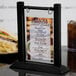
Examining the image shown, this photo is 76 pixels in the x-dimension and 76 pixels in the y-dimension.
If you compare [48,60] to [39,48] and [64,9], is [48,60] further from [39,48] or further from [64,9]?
[64,9]

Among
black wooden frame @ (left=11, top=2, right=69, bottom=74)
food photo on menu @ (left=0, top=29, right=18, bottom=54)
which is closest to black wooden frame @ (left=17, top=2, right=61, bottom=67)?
Answer: black wooden frame @ (left=11, top=2, right=69, bottom=74)

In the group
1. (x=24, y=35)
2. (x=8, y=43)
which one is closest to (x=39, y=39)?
(x=24, y=35)

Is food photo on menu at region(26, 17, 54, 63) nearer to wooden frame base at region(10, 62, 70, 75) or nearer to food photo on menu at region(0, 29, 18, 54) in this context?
wooden frame base at region(10, 62, 70, 75)

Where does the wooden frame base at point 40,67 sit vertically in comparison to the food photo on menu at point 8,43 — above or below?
below

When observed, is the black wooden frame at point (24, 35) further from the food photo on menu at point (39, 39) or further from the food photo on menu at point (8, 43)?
the food photo on menu at point (8, 43)

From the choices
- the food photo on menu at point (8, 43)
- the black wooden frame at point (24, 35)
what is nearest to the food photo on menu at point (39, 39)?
the black wooden frame at point (24, 35)

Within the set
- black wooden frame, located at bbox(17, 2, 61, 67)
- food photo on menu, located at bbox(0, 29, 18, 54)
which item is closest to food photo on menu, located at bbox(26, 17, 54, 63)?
black wooden frame, located at bbox(17, 2, 61, 67)

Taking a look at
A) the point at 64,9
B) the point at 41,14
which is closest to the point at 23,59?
the point at 41,14

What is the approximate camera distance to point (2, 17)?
86.0 inches

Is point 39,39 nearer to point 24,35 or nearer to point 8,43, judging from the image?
point 24,35

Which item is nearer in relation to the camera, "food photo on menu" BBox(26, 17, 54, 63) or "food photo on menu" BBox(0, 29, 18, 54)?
"food photo on menu" BBox(26, 17, 54, 63)

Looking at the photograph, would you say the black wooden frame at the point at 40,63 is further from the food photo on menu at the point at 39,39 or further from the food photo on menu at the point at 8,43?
the food photo on menu at the point at 8,43

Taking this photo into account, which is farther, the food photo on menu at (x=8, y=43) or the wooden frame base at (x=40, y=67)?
the food photo on menu at (x=8, y=43)

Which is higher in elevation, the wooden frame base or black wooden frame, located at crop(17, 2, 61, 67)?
black wooden frame, located at crop(17, 2, 61, 67)
